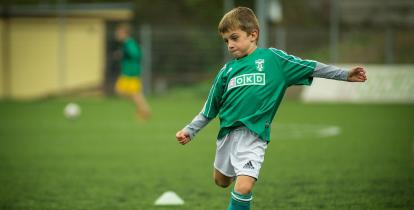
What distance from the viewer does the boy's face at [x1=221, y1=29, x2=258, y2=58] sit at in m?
5.34

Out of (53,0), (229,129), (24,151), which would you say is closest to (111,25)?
(53,0)

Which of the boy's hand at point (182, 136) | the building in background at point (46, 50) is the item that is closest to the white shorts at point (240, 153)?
the boy's hand at point (182, 136)

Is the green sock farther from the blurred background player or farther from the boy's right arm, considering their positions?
the blurred background player

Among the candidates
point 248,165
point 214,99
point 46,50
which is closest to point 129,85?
point 46,50

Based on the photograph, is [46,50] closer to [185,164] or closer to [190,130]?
[185,164]

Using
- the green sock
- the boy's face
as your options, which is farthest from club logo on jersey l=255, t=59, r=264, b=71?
the green sock

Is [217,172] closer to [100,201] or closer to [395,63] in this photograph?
[100,201]

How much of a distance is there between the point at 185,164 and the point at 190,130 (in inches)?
189

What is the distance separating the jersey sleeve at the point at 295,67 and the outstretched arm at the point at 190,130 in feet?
2.30

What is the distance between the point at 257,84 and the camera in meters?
5.42

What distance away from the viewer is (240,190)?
521 centimetres

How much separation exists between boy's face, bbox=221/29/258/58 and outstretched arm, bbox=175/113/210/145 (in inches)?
22.2

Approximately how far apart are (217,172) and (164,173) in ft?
12.6

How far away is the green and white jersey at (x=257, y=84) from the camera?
17.8 feet
